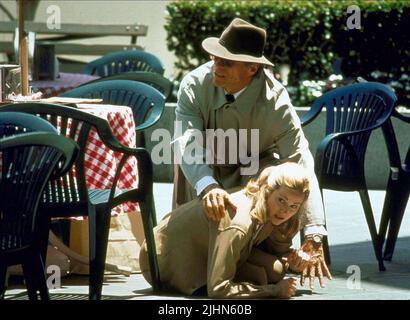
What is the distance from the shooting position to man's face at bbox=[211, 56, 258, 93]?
22.7ft

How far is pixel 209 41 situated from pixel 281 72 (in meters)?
6.26

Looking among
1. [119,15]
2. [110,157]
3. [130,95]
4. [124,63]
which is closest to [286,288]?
[110,157]

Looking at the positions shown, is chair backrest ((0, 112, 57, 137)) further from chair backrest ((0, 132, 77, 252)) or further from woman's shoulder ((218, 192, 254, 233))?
woman's shoulder ((218, 192, 254, 233))

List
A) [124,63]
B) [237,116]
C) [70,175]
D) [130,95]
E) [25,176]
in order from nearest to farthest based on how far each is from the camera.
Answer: [25,176], [70,175], [237,116], [130,95], [124,63]

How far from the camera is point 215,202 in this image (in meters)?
6.70

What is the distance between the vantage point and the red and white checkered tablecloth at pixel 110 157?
23.7ft

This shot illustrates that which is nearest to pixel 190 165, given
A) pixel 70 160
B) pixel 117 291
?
pixel 117 291

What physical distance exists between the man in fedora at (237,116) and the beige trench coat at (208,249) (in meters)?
0.23

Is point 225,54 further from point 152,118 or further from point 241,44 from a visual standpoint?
point 152,118

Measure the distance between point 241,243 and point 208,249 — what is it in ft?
0.77

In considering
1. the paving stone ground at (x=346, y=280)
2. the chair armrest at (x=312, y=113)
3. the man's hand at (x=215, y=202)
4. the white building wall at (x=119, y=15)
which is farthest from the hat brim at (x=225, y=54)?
the white building wall at (x=119, y=15)

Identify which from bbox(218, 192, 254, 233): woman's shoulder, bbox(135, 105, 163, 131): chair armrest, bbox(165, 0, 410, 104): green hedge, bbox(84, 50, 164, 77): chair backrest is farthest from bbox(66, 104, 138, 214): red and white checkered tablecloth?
bbox(165, 0, 410, 104): green hedge

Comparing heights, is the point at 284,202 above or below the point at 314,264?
above
